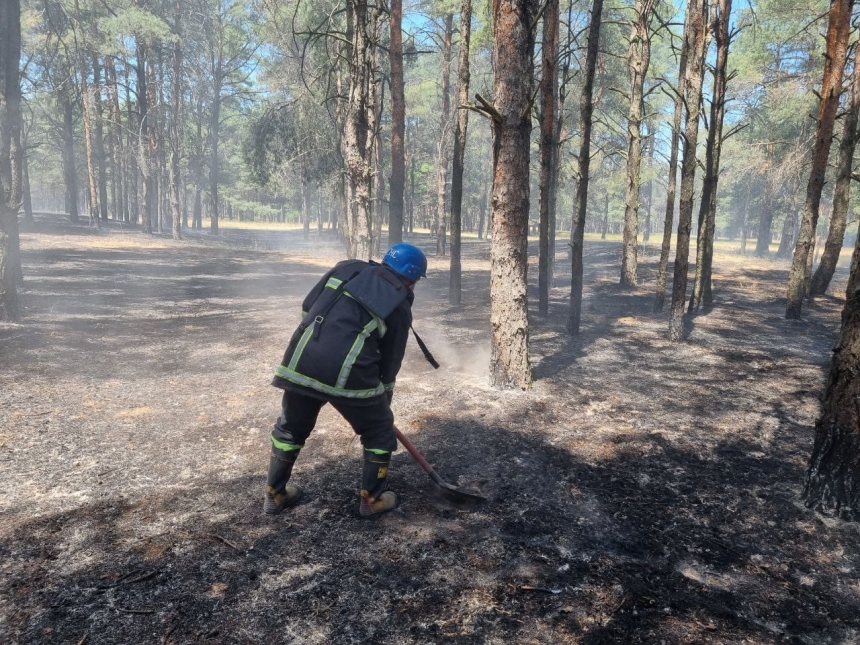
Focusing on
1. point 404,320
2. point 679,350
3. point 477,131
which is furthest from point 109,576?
point 477,131

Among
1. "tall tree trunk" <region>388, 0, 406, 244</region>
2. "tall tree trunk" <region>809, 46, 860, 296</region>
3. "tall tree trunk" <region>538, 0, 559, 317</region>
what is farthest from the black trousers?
"tall tree trunk" <region>809, 46, 860, 296</region>

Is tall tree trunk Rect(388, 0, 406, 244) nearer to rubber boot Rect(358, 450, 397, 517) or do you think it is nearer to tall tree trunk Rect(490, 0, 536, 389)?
tall tree trunk Rect(490, 0, 536, 389)

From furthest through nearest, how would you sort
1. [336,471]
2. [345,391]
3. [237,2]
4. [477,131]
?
[477,131], [237,2], [336,471], [345,391]

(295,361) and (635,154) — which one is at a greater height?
(635,154)

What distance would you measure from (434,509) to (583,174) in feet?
24.3

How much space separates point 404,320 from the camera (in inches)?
138

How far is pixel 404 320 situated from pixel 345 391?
1.99ft

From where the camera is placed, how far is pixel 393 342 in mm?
3514

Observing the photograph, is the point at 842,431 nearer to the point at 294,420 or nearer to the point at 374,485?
the point at 374,485

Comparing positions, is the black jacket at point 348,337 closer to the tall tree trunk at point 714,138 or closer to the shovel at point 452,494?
the shovel at point 452,494

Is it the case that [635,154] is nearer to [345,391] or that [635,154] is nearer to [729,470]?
[729,470]

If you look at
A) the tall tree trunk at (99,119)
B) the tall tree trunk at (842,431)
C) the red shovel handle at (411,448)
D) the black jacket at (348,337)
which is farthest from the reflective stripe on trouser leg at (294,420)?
the tall tree trunk at (99,119)

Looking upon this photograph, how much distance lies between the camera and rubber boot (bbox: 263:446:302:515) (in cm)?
357

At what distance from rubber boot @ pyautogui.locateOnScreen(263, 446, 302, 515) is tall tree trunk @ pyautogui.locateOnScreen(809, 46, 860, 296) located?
12.0m
